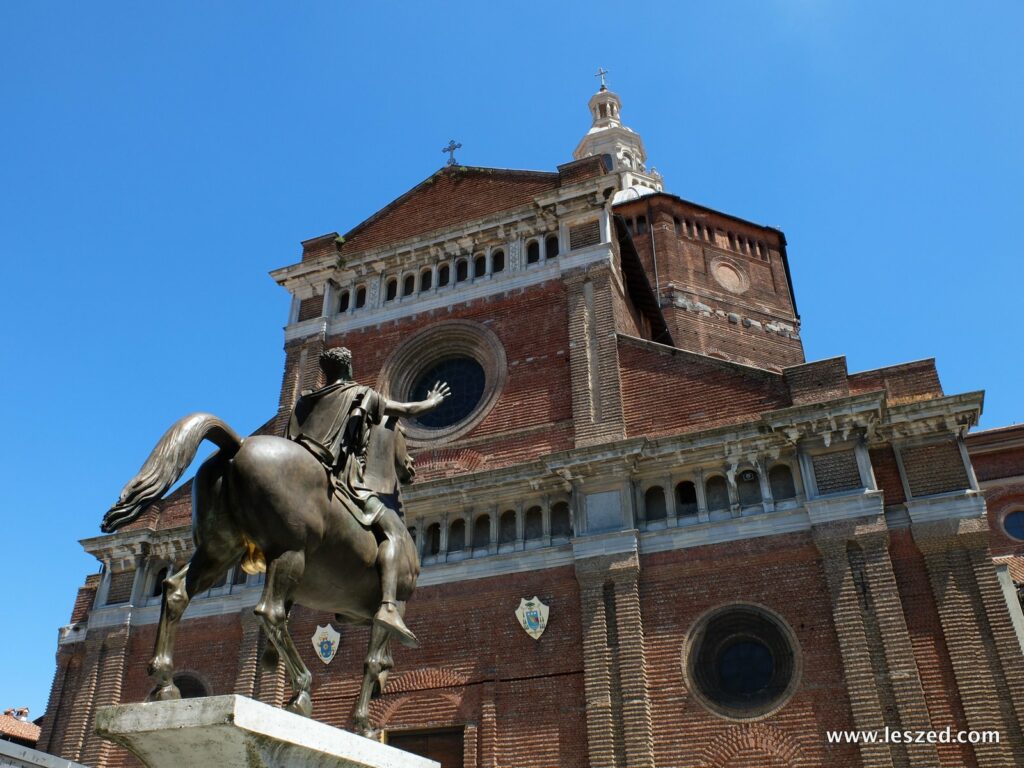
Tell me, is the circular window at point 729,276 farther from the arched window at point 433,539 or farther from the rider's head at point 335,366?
the rider's head at point 335,366

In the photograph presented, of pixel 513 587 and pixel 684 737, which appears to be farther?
pixel 513 587

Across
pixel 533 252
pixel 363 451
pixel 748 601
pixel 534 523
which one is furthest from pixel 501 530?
pixel 363 451

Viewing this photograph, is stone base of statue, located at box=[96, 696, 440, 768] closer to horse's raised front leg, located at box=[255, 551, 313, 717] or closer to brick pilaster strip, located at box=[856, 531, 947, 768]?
horse's raised front leg, located at box=[255, 551, 313, 717]

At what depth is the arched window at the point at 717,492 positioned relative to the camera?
16.7 metres

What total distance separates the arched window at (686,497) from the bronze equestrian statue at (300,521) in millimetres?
10484

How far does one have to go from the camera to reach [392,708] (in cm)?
1698

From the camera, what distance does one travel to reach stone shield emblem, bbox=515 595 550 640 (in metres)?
16.6

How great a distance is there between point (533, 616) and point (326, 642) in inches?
182

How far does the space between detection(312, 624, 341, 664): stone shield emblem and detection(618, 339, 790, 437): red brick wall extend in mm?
7555

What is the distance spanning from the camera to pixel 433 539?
61.5ft

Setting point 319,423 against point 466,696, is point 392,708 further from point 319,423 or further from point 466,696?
point 319,423

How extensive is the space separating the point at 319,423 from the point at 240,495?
1.08 m

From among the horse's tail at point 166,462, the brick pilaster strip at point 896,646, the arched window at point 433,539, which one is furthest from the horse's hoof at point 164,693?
the arched window at point 433,539

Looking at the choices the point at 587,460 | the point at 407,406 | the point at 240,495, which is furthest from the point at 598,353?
the point at 240,495
